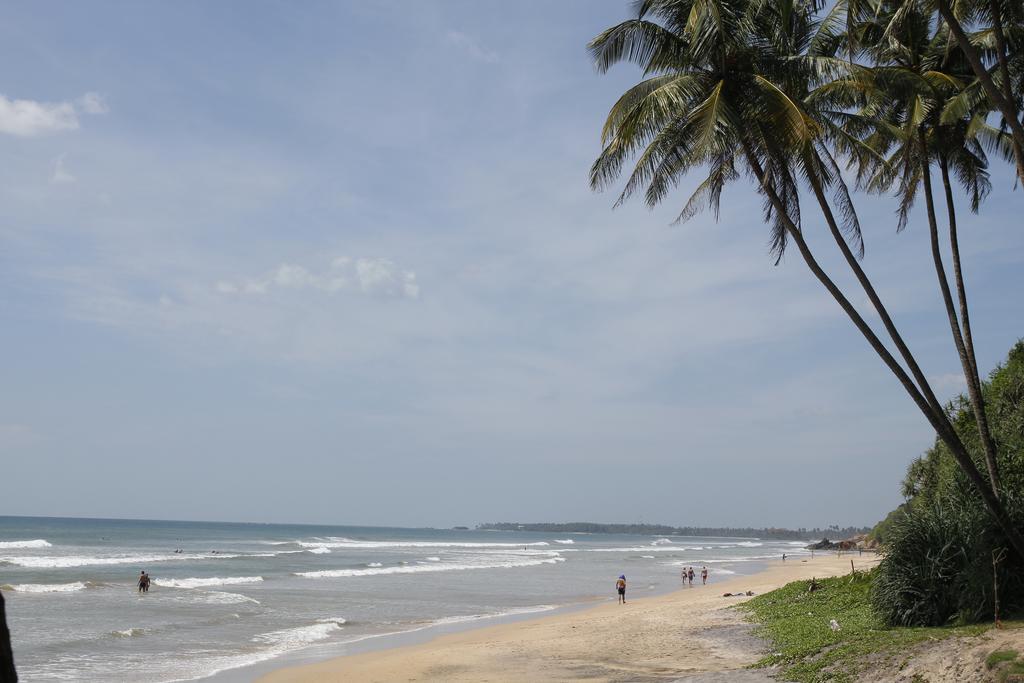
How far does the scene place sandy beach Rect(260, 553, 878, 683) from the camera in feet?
44.0

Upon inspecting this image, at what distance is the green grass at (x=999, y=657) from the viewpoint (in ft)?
27.1

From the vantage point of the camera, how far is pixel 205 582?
35.3 meters

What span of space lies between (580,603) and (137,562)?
28.5 meters

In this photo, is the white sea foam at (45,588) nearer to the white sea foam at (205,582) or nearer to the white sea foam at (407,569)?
the white sea foam at (205,582)

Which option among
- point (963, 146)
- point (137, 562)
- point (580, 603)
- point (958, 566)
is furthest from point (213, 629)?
point (137, 562)

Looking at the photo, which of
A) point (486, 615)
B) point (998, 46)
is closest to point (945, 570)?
point (998, 46)

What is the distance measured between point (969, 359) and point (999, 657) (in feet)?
16.3

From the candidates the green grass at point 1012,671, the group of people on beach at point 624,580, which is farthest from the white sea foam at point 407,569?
the green grass at point 1012,671

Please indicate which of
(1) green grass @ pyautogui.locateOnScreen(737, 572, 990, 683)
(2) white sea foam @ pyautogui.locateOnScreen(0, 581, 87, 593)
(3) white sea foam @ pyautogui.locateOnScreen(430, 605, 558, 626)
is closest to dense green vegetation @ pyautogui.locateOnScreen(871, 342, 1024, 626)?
(1) green grass @ pyautogui.locateOnScreen(737, 572, 990, 683)

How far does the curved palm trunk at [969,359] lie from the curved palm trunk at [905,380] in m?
0.32

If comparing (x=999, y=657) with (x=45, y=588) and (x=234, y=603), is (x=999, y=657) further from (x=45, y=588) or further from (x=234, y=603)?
(x=45, y=588)

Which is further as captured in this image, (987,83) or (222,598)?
(222,598)

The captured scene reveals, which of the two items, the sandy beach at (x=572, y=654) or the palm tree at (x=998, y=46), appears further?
the sandy beach at (x=572, y=654)

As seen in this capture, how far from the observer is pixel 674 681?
11125 millimetres
